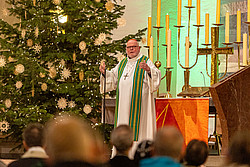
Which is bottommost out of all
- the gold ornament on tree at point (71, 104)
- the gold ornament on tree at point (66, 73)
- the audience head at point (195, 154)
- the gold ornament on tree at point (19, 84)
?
the audience head at point (195, 154)

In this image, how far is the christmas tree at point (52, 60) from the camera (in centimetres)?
853

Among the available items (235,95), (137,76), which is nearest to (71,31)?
(137,76)

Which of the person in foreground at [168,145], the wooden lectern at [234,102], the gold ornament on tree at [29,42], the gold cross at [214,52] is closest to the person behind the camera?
the person in foreground at [168,145]

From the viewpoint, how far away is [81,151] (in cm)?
236

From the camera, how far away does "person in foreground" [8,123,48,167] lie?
3041mm

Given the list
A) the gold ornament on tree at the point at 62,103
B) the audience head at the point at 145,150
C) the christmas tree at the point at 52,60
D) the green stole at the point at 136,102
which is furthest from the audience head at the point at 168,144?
the gold ornament on tree at the point at 62,103

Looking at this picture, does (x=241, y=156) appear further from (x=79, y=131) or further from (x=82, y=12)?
(x=82, y=12)

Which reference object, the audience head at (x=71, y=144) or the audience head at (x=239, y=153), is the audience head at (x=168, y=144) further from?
the audience head at (x=71, y=144)

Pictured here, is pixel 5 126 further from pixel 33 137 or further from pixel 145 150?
pixel 145 150

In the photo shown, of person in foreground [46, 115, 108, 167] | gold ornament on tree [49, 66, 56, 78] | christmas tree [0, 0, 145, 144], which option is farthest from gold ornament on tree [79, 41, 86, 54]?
person in foreground [46, 115, 108, 167]

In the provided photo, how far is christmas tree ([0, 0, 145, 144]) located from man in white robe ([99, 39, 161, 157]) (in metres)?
1.20

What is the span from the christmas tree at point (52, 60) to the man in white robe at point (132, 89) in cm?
120

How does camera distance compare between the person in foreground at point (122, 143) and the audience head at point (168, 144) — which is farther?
the person in foreground at point (122, 143)

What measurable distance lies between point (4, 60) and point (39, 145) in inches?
219
